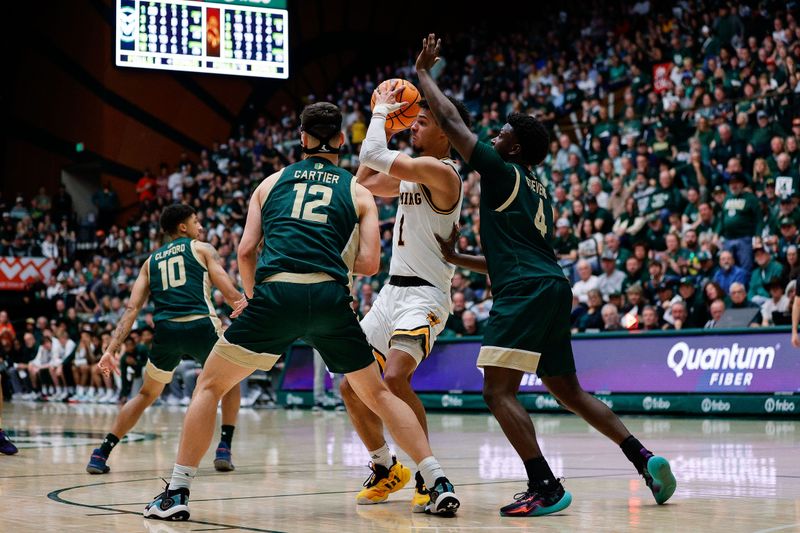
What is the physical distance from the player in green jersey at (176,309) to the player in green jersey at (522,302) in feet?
10.1

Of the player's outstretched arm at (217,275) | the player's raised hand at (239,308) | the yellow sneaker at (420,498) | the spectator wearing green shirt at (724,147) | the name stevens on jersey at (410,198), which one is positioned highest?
the spectator wearing green shirt at (724,147)

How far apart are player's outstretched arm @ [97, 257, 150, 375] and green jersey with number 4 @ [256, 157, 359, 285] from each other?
112 inches

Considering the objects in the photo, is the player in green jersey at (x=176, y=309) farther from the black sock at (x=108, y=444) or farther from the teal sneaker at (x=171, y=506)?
the teal sneaker at (x=171, y=506)

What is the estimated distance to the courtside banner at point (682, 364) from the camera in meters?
12.7

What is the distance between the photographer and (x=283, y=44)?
16031 millimetres

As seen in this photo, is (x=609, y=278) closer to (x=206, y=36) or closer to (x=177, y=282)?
(x=206, y=36)

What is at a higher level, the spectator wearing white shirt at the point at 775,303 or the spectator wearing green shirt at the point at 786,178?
the spectator wearing green shirt at the point at 786,178

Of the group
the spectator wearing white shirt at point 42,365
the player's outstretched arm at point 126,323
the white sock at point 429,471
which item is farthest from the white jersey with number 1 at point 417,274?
the spectator wearing white shirt at point 42,365

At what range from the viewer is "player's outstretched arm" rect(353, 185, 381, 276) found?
551cm

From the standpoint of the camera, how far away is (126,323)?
809 cm

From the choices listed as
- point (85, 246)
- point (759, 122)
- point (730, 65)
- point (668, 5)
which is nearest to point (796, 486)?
point (759, 122)

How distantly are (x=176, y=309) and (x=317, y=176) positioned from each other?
3271mm

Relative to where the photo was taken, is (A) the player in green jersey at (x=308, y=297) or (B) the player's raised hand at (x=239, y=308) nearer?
(A) the player in green jersey at (x=308, y=297)

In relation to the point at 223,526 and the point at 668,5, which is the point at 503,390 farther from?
the point at 668,5
